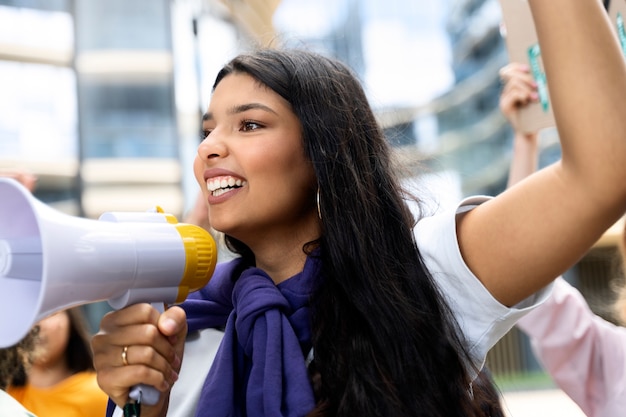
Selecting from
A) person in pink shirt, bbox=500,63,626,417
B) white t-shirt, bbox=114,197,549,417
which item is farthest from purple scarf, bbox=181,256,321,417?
person in pink shirt, bbox=500,63,626,417

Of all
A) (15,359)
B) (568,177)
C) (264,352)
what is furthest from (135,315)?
(15,359)

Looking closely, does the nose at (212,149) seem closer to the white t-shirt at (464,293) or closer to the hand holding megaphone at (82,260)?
the hand holding megaphone at (82,260)

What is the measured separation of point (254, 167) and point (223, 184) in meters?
0.06

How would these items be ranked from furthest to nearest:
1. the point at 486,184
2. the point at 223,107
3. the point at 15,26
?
the point at 486,184 → the point at 15,26 → the point at 223,107

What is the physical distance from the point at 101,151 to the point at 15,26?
4.58ft

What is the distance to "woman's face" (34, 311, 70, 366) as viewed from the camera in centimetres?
254

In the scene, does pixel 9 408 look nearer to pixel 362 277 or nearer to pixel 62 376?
pixel 362 277

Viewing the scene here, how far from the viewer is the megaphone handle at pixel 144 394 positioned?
1123mm

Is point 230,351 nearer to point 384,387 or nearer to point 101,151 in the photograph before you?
point 384,387

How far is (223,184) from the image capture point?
52.7 inches

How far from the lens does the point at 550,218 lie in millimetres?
1115

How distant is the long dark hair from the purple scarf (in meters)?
0.04

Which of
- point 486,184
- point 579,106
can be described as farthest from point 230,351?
point 486,184

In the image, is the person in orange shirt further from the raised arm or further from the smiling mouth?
the raised arm
